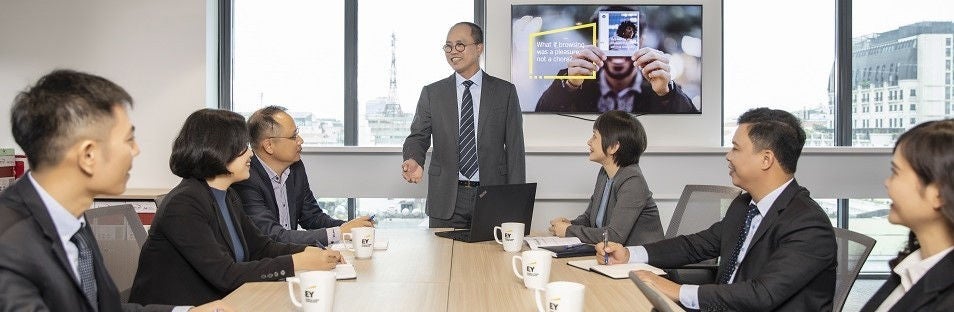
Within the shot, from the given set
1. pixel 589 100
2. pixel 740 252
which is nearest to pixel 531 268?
pixel 740 252

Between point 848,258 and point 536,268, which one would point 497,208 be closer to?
point 536,268

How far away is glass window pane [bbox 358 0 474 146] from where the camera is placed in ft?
18.0

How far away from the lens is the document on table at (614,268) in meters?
2.32

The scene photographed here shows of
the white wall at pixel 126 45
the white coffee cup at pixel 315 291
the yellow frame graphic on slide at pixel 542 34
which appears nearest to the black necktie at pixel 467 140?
the yellow frame graphic on slide at pixel 542 34

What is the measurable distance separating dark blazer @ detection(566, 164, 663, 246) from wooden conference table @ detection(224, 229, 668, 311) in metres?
0.39

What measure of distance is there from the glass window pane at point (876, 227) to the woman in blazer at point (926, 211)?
4.12 metres

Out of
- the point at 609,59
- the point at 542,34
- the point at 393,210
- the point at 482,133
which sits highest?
the point at 542,34

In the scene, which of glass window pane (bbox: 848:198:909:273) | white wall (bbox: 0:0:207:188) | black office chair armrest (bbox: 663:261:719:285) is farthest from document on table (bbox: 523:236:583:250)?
glass window pane (bbox: 848:198:909:273)

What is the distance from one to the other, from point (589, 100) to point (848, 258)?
298 cm

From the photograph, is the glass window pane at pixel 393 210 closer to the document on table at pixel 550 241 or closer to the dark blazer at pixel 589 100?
the dark blazer at pixel 589 100

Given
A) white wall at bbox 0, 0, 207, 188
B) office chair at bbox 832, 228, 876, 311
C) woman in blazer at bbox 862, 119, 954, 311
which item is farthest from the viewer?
white wall at bbox 0, 0, 207, 188

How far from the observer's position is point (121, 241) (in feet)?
8.67

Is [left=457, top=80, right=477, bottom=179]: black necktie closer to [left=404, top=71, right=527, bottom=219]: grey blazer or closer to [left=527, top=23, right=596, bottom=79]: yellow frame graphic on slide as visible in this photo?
[left=404, top=71, right=527, bottom=219]: grey blazer

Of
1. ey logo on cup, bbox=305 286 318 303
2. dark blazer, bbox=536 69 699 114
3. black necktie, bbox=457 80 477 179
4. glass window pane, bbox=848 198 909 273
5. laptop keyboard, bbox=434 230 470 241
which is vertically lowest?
glass window pane, bbox=848 198 909 273
